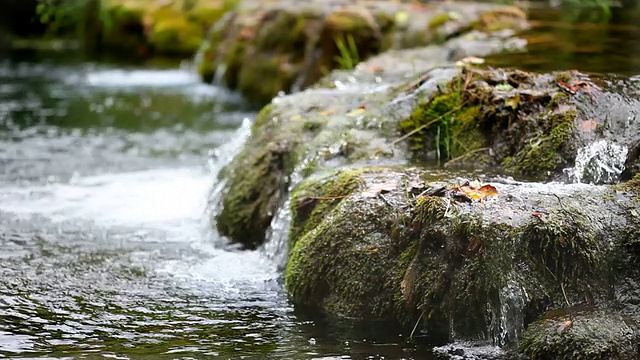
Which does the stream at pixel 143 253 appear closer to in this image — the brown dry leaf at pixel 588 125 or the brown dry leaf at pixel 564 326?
the brown dry leaf at pixel 564 326

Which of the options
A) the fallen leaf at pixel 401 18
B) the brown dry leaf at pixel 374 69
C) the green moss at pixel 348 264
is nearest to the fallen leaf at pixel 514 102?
the green moss at pixel 348 264

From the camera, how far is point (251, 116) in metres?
11.2

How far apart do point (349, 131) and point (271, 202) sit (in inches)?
29.2

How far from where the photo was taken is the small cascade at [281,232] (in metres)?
4.91

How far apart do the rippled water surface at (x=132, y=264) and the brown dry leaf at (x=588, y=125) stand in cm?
178

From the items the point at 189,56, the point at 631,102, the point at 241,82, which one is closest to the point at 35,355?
the point at 631,102

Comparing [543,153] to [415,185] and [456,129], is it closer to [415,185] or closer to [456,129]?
[456,129]

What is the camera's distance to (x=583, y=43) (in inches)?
299

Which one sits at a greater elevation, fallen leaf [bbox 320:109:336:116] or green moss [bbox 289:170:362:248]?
fallen leaf [bbox 320:109:336:116]

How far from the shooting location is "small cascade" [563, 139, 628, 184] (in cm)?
447

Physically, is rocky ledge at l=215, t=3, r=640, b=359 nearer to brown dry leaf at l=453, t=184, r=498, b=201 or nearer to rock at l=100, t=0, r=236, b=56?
brown dry leaf at l=453, t=184, r=498, b=201

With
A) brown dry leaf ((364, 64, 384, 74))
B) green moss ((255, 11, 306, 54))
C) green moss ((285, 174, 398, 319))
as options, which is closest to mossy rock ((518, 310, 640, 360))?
green moss ((285, 174, 398, 319))

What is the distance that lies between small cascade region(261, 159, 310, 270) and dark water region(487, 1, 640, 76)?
82.8 inches

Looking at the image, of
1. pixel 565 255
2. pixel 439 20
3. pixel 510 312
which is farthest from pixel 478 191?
pixel 439 20
